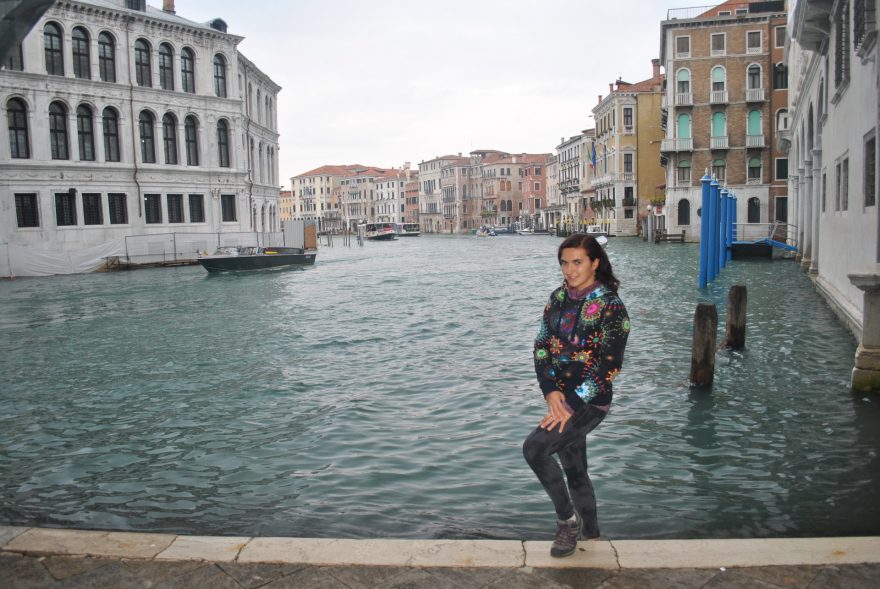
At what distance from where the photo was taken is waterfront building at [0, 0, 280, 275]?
3103cm

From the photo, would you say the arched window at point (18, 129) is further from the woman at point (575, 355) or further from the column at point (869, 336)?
the woman at point (575, 355)

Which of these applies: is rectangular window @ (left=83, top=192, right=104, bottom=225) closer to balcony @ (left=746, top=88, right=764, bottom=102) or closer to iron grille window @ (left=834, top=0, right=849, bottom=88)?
iron grille window @ (left=834, top=0, right=849, bottom=88)

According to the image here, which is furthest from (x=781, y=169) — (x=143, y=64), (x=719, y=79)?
(x=143, y=64)

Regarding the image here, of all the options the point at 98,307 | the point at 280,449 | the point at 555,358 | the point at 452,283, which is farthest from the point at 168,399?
the point at 452,283

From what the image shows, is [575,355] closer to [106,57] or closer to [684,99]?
[106,57]

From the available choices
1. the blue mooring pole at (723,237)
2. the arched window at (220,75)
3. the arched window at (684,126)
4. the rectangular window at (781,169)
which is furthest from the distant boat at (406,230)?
the blue mooring pole at (723,237)

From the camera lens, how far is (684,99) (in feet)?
151

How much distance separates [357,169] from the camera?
145 metres

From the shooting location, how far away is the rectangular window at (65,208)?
32469 mm

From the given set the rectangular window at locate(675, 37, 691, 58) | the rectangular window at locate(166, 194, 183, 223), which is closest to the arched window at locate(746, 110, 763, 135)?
the rectangular window at locate(675, 37, 691, 58)

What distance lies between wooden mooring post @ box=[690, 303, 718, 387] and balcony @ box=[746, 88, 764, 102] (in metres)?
41.1

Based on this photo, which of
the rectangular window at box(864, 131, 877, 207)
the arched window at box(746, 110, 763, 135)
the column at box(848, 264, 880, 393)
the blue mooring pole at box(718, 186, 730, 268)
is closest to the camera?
the column at box(848, 264, 880, 393)

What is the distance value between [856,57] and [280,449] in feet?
29.5

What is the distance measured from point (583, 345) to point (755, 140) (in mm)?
45809
